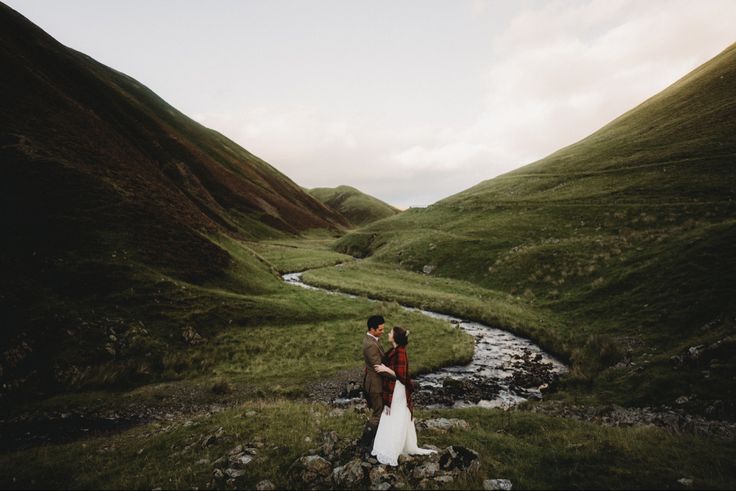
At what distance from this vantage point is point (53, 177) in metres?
33.0

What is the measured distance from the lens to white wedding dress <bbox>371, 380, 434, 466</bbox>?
31.4ft

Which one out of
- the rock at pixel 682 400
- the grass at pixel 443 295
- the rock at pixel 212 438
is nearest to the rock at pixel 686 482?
the rock at pixel 682 400

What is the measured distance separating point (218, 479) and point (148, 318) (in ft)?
66.7

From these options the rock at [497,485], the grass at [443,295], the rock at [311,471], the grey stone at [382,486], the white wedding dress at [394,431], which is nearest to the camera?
the rock at [497,485]

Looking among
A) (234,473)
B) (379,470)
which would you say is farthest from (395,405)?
(234,473)

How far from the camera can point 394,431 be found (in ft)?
31.9

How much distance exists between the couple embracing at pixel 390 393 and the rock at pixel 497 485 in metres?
1.87

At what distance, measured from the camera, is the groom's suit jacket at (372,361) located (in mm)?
9734

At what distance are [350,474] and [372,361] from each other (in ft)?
9.41

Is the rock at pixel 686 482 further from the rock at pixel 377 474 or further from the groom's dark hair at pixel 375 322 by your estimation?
the groom's dark hair at pixel 375 322

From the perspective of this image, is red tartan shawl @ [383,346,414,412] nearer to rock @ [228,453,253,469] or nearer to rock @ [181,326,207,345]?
rock @ [228,453,253,469]

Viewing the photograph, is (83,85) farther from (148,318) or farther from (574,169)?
(574,169)

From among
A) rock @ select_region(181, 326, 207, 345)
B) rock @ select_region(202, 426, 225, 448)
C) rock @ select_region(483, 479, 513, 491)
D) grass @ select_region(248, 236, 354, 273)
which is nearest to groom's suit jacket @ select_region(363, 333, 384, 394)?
rock @ select_region(483, 479, 513, 491)

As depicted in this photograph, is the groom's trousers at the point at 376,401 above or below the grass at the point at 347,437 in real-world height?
above
